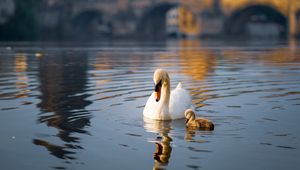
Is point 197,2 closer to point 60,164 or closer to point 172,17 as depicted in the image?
point 172,17

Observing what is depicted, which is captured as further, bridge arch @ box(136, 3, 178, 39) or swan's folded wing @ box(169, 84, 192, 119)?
bridge arch @ box(136, 3, 178, 39)

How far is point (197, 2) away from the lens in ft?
310

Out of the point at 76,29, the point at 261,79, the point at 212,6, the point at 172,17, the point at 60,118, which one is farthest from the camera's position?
the point at 172,17

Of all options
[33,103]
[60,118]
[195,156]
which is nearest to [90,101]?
[33,103]

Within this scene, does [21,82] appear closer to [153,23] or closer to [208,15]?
[208,15]

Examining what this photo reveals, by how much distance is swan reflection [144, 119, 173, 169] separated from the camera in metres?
8.37

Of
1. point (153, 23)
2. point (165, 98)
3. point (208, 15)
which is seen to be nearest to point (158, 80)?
point (165, 98)

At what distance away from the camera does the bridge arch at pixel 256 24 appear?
3696 inches

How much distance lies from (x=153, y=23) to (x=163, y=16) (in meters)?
2.20

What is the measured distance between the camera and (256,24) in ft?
318

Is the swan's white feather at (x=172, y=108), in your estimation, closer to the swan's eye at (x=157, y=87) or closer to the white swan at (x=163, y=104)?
the white swan at (x=163, y=104)

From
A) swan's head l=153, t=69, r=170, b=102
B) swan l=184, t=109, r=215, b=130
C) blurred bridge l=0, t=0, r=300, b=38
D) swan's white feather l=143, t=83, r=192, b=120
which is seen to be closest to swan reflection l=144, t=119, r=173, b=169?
swan's white feather l=143, t=83, r=192, b=120

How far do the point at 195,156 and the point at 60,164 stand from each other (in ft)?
5.36

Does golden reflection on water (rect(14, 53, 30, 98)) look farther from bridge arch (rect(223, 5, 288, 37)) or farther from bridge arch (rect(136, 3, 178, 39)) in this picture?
bridge arch (rect(136, 3, 178, 39))
